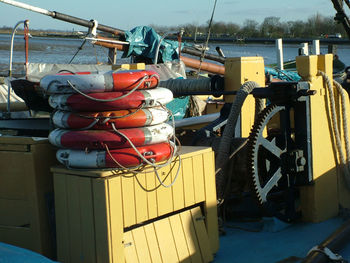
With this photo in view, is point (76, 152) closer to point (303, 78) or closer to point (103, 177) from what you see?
point (103, 177)

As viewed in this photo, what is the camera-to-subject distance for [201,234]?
482cm

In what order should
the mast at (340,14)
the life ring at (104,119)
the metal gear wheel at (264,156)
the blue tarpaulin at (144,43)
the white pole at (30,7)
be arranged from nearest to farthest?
the life ring at (104,119), the metal gear wheel at (264,156), the mast at (340,14), the white pole at (30,7), the blue tarpaulin at (144,43)

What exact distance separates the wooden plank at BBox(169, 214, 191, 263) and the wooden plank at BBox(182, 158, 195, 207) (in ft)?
0.55

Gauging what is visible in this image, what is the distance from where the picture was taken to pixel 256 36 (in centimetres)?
5694

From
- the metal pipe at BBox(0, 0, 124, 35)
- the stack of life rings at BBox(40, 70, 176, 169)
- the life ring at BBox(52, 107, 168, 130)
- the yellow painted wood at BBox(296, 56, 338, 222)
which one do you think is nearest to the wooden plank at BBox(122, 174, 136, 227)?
the stack of life rings at BBox(40, 70, 176, 169)

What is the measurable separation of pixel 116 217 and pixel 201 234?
3.23 feet

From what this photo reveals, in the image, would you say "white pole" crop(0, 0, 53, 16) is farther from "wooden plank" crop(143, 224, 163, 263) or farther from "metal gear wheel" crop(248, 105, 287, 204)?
"wooden plank" crop(143, 224, 163, 263)

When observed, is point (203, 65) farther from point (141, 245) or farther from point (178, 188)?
point (141, 245)

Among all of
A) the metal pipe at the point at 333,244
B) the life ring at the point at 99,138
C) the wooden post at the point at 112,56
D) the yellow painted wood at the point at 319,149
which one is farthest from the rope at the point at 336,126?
the wooden post at the point at 112,56

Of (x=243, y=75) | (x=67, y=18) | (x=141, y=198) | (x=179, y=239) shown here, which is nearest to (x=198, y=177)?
(x=179, y=239)

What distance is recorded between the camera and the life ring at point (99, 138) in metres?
4.18

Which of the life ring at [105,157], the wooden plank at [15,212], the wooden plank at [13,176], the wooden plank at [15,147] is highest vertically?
the wooden plank at [15,147]

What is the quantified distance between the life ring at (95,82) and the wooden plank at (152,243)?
3.41ft

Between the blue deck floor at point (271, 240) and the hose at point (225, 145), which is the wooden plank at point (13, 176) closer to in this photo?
the blue deck floor at point (271, 240)
